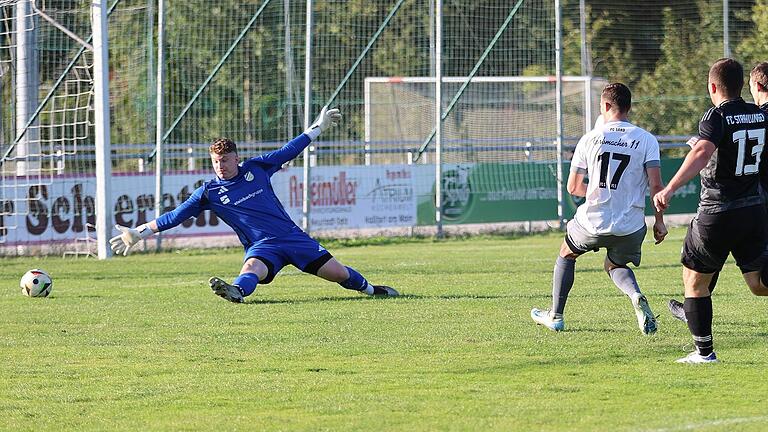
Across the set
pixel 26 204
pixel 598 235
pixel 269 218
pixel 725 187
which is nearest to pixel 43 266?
pixel 26 204

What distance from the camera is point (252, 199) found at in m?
11.8

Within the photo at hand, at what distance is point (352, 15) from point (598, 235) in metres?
15.4

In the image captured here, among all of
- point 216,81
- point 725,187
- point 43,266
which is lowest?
point 43,266

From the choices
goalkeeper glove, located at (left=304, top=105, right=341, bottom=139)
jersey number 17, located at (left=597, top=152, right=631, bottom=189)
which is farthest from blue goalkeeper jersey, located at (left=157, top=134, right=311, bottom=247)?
jersey number 17, located at (left=597, top=152, right=631, bottom=189)

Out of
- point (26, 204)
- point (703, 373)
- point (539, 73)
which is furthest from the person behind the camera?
point (539, 73)

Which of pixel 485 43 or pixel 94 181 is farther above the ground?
pixel 485 43

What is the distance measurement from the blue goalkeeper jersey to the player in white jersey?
3543 mm

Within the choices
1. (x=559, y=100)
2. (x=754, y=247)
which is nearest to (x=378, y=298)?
(x=754, y=247)

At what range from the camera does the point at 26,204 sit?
759 inches

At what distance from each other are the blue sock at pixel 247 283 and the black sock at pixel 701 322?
445cm

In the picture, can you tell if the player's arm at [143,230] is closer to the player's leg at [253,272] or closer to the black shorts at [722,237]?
the player's leg at [253,272]

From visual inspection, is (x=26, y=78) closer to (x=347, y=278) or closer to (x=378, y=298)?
(x=347, y=278)

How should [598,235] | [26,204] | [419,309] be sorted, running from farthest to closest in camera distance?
[26,204], [419,309], [598,235]

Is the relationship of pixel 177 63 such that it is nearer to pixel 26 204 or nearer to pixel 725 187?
pixel 26 204
